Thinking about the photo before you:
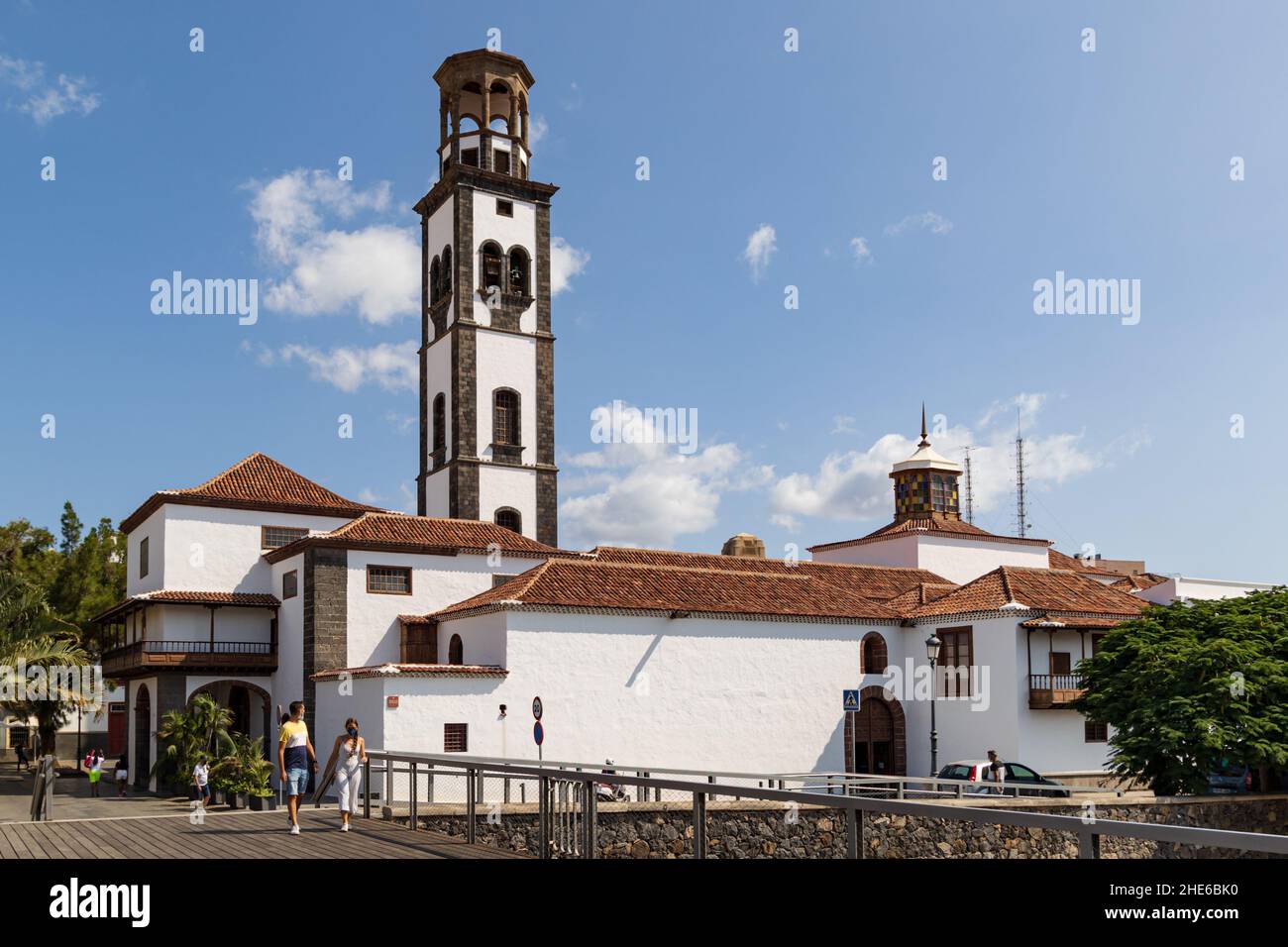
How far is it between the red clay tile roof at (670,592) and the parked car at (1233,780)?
12038 millimetres

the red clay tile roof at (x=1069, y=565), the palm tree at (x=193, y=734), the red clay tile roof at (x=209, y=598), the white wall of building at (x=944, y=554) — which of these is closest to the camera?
the palm tree at (x=193, y=734)

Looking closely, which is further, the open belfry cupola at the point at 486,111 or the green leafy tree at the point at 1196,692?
the open belfry cupola at the point at 486,111

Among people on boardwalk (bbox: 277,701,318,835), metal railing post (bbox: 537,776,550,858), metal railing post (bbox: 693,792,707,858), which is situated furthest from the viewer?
people on boardwalk (bbox: 277,701,318,835)

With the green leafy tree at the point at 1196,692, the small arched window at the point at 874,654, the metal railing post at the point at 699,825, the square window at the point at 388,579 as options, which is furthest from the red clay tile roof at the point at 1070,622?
the metal railing post at the point at 699,825

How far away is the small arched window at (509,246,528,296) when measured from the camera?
5269 cm

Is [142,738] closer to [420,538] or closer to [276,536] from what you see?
[276,536]

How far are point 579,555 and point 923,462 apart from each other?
21.2 metres

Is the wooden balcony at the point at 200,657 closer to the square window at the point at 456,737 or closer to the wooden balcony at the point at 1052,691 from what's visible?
the square window at the point at 456,737

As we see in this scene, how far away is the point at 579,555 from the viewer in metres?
44.1

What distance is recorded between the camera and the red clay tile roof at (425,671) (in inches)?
1357

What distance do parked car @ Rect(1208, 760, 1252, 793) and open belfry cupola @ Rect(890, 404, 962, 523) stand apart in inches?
883

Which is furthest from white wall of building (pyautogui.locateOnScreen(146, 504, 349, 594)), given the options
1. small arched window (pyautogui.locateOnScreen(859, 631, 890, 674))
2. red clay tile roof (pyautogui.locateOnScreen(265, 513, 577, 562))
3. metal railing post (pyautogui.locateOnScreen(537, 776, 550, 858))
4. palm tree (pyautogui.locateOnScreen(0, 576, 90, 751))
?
metal railing post (pyautogui.locateOnScreen(537, 776, 550, 858))

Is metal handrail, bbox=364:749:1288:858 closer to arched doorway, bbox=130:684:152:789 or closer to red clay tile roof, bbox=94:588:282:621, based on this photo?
red clay tile roof, bbox=94:588:282:621
